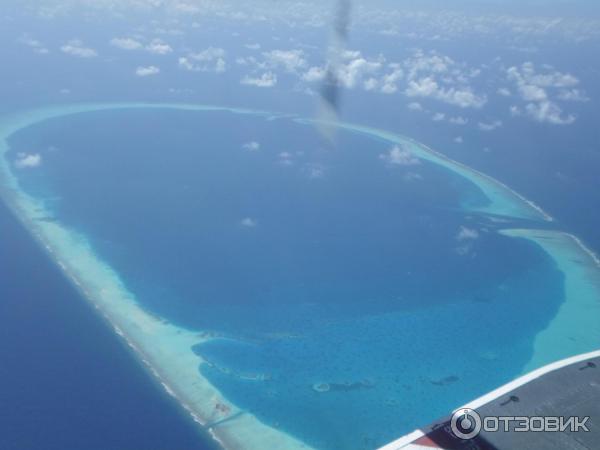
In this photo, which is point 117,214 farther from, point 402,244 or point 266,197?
point 402,244

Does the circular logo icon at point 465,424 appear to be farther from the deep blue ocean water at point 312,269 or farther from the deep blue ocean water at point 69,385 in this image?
the deep blue ocean water at point 69,385

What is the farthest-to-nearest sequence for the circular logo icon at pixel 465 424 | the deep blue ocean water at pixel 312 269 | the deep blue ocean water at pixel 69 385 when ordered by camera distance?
the deep blue ocean water at pixel 312 269, the deep blue ocean water at pixel 69 385, the circular logo icon at pixel 465 424

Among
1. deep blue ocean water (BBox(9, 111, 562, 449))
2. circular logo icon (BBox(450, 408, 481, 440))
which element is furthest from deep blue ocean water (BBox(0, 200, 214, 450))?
circular logo icon (BBox(450, 408, 481, 440))

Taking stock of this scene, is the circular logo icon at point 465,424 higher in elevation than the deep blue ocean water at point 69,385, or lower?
higher

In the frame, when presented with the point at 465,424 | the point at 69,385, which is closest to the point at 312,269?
the point at 69,385

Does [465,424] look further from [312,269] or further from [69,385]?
[312,269]

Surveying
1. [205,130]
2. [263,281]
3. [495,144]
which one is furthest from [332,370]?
[495,144]

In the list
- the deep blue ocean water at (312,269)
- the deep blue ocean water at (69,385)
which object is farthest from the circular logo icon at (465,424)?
the deep blue ocean water at (69,385)
